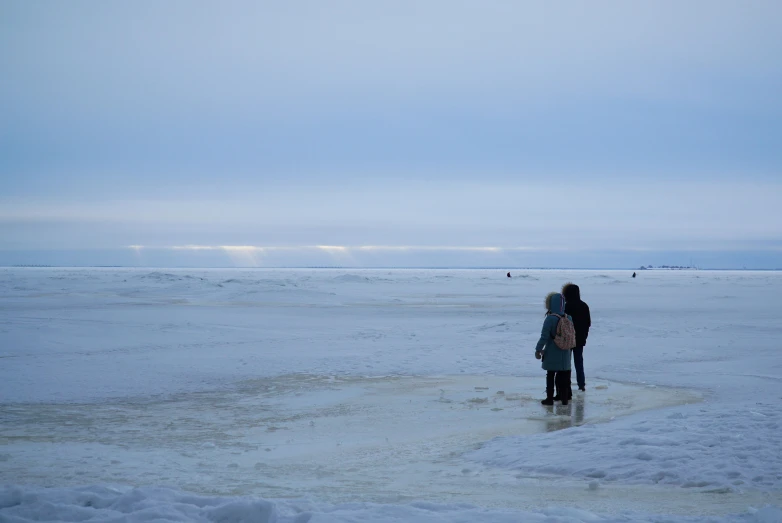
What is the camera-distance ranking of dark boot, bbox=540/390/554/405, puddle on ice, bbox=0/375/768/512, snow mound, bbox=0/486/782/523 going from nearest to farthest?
snow mound, bbox=0/486/782/523 < puddle on ice, bbox=0/375/768/512 < dark boot, bbox=540/390/554/405

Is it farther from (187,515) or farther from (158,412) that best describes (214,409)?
(187,515)

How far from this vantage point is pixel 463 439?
28.2ft

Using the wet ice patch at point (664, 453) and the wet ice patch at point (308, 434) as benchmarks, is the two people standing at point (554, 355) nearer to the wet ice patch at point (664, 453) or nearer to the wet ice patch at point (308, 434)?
the wet ice patch at point (308, 434)

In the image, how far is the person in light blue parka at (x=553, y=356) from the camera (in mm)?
10758

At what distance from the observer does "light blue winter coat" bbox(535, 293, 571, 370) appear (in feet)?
35.3

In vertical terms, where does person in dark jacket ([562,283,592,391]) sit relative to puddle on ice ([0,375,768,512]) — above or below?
above

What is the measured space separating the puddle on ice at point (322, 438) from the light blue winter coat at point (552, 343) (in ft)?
2.14

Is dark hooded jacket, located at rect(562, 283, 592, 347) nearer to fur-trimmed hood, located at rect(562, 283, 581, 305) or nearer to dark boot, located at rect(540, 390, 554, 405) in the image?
fur-trimmed hood, located at rect(562, 283, 581, 305)

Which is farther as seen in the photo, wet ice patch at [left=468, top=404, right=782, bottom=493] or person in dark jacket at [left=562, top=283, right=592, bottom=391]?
person in dark jacket at [left=562, top=283, right=592, bottom=391]

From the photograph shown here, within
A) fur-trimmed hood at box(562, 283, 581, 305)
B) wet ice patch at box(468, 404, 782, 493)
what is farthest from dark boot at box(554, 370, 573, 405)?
wet ice patch at box(468, 404, 782, 493)

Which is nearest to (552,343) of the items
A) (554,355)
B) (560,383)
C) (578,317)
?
(554,355)

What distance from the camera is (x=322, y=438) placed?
8.70m

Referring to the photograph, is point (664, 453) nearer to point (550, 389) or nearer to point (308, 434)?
point (550, 389)

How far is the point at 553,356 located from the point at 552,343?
21 centimetres
